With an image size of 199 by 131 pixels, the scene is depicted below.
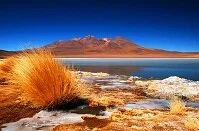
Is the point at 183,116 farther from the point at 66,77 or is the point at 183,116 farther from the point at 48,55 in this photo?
the point at 48,55

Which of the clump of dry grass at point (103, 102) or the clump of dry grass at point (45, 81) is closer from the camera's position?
the clump of dry grass at point (45, 81)

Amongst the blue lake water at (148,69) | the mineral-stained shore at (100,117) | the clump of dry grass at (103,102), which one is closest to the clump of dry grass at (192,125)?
the mineral-stained shore at (100,117)

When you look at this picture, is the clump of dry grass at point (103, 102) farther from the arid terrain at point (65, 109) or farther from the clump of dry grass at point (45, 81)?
the clump of dry grass at point (45, 81)

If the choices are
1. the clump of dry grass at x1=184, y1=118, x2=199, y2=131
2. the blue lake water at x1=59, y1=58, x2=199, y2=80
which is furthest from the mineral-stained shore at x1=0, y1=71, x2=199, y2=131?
the blue lake water at x1=59, y1=58, x2=199, y2=80

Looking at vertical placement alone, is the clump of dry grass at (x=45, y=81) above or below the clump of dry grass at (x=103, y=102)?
above

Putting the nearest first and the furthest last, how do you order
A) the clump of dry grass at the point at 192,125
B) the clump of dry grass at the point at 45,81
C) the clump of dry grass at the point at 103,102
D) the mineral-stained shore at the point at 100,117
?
the clump of dry grass at the point at 192,125
the mineral-stained shore at the point at 100,117
the clump of dry grass at the point at 45,81
the clump of dry grass at the point at 103,102

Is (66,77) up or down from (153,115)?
up

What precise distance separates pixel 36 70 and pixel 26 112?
93cm

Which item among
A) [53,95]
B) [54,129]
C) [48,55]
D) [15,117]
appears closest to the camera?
[54,129]

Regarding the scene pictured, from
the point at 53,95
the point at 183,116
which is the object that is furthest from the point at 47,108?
the point at 183,116

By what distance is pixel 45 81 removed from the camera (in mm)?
6988

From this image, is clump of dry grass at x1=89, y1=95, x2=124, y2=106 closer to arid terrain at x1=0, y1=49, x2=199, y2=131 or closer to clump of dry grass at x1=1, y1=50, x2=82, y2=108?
arid terrain at x1=0, y1=49, x2=199, y2=131

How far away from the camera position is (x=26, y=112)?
682cm

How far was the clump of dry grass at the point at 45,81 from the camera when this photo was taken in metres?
6.96
